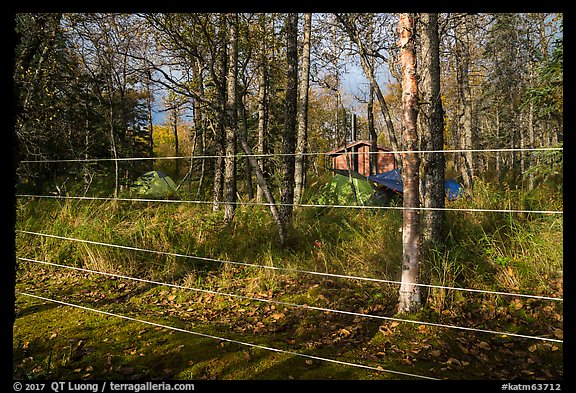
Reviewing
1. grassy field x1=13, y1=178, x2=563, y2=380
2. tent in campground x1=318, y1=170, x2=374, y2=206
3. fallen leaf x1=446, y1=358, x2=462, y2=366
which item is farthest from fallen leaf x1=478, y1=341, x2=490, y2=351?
tent in campground x1=318, y1=170, x2=374, y2=206

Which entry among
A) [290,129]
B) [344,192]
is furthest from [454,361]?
[344,192]

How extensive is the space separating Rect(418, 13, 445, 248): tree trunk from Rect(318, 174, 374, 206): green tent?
2.39 meters

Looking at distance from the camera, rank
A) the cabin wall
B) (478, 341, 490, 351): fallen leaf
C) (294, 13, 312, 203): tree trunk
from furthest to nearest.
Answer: the cabin wall → (294, 13, 312, 203): tree trunk → (478, 341, 490, 351): fallen leaf

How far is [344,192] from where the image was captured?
26.2ft

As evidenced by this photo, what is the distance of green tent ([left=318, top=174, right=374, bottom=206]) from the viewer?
6.91 meters

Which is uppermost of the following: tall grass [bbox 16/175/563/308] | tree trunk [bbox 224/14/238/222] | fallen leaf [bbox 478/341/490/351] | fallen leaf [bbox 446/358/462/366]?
tree trunk [bbox 224/14/238/222]

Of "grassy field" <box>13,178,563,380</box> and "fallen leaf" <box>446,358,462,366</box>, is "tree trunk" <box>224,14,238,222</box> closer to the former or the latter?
"grassy field" <box>13,178,563,380</box>

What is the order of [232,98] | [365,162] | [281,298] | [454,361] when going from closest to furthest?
[454,361] → [281,298] → [232,98] → [365,162]

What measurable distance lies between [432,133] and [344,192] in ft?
14.3

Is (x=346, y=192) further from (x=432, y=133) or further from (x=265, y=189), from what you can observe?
(x=432, y=133)

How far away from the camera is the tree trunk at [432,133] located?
12.0 feet
